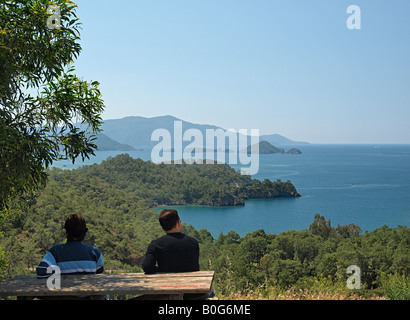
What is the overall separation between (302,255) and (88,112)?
32.4 meters

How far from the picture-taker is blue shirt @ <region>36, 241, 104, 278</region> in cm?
265

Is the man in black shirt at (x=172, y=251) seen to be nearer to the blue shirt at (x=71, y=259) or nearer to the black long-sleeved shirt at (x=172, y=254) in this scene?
the black long-sleeved shirt at (x=172, y=254)

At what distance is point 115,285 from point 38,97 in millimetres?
2368

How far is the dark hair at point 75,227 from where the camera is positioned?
266 cm

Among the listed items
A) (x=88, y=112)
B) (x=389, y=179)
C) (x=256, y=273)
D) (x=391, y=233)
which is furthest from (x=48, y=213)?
(x=389, y=179)

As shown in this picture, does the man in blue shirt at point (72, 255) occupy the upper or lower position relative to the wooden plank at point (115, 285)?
upper

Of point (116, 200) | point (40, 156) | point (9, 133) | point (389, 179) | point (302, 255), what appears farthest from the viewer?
point (389, 179)

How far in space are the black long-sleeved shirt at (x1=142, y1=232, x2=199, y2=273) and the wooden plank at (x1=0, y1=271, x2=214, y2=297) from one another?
8 cm

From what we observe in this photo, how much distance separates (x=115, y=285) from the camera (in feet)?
8.13

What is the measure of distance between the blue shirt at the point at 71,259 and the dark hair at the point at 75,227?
5 centimetres

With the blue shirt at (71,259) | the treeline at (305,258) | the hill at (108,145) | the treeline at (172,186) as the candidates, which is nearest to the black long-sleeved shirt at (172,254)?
the blue shirt at (71,259)

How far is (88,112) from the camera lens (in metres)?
4.15
